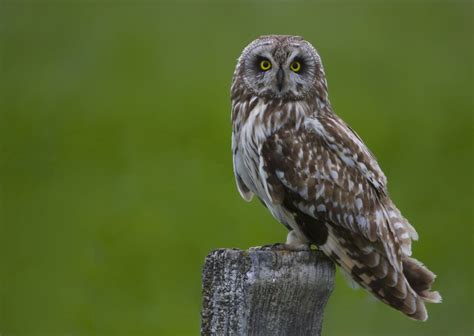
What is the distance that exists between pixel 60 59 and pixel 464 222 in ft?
23.9

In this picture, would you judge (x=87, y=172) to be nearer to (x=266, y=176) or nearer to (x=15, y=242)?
(x=15, y=242)

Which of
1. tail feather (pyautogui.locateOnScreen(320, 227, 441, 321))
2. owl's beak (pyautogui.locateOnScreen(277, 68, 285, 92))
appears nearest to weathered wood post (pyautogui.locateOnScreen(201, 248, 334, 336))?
tail feather (pyautogui.locateOnScreen(320, 227, 441, 321))

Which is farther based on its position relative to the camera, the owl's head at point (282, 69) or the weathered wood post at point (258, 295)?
the owl's head at point (282, 69)

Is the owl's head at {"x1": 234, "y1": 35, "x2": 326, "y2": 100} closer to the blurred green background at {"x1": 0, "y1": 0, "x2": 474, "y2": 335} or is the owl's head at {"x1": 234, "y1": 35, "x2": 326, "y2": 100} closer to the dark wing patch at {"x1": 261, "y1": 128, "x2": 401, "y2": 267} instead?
the dark wing patch at {"x1": 261, "y1": 128, "x2": 401, "y2": 267}

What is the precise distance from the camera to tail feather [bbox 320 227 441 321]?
543 centimetres

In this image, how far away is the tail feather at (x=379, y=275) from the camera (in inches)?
214

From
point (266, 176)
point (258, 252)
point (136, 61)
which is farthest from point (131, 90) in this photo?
point (258, 252)

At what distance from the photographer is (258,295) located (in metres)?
4.11

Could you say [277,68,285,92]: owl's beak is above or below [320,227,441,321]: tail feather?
above

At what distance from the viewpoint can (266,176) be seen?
5684 millimetres

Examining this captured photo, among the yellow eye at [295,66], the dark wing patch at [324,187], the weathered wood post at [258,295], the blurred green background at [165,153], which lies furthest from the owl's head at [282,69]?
the blurred green background at [165,153]

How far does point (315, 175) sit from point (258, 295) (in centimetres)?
169

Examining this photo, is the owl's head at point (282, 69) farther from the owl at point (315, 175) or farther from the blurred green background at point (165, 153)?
the blurred green background at point (165, 153)

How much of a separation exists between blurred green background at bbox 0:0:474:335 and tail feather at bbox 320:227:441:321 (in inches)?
186
